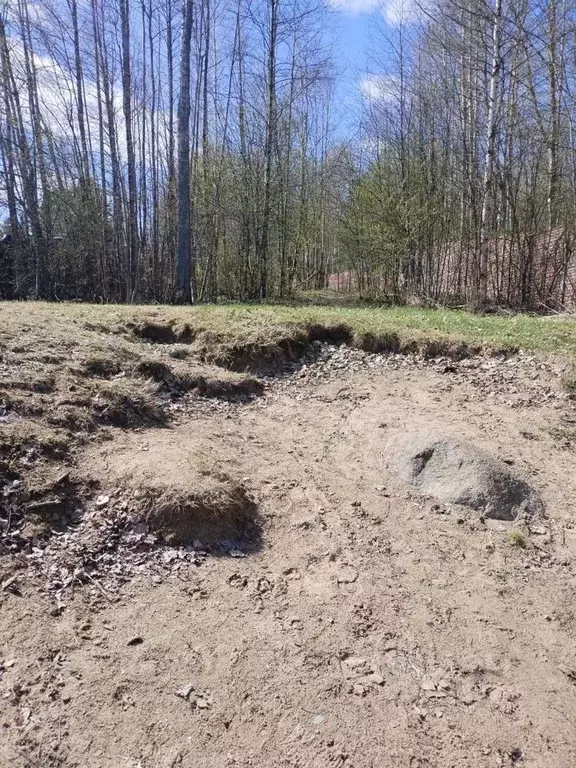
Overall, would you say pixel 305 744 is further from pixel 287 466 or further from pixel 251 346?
pixel 251 346

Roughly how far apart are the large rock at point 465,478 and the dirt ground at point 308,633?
123 mm

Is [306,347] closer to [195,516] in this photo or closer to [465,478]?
[465,478]

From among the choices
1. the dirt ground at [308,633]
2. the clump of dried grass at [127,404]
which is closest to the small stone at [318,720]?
the dirt ground at [308,633]

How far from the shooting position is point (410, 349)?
6.49 meters

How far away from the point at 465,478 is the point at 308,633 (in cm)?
184

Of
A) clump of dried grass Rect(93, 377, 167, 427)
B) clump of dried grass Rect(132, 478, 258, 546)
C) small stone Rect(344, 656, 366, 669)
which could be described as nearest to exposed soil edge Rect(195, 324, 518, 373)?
clump of dried grass Rect(93, 377, 167, 427)

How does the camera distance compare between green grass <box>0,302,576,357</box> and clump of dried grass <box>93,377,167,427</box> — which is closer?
clump of dried grass <box>93,377,167,427</box>

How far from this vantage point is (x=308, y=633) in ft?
8.88

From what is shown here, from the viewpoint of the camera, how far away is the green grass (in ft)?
20.0

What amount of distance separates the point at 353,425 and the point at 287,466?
38.5 inches

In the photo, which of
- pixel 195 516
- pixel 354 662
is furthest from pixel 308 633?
pixel 195 516

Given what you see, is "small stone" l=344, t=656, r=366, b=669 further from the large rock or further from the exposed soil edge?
the exposed soil edge

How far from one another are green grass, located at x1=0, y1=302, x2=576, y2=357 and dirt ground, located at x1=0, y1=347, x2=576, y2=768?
2090 mm

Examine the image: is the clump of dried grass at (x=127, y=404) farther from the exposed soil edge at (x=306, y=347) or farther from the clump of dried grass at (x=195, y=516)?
the exposed soil edge at (x=306, y=347)
